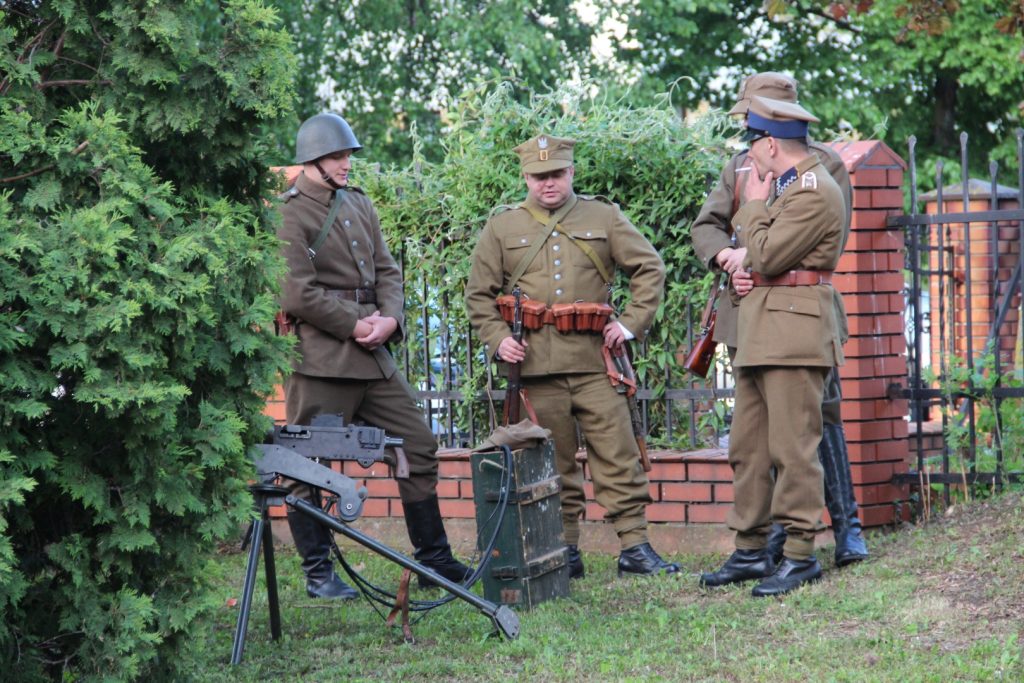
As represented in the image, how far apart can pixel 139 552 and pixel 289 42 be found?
157 cm

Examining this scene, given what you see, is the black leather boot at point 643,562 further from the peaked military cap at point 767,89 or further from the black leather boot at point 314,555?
the peaked military cap at point 767,89

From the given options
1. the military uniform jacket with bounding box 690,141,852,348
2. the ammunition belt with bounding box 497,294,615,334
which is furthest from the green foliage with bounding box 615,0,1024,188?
the ammunition belt with bounding box 497,294,615,334

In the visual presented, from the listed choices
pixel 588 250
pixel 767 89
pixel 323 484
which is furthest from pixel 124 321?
pixel 767 89

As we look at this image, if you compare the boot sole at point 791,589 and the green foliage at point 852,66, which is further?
the green foliage at point 852,66

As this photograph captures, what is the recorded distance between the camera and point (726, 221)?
606 centimetres

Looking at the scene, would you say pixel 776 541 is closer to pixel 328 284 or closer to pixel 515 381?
pixel 515 381

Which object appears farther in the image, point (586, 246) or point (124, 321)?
point (586, 246)

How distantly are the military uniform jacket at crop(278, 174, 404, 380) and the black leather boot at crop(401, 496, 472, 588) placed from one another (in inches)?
24.8

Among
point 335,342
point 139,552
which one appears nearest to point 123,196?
point 139,552

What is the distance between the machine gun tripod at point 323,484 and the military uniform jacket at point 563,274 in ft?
4.24

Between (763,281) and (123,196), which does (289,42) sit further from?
(763,281)

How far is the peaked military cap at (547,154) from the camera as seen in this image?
6020mm

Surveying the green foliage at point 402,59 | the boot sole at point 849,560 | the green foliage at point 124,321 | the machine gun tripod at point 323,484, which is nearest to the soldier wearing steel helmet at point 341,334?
the machine gun tripod at point 323,484

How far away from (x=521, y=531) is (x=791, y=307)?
57.3 inches
